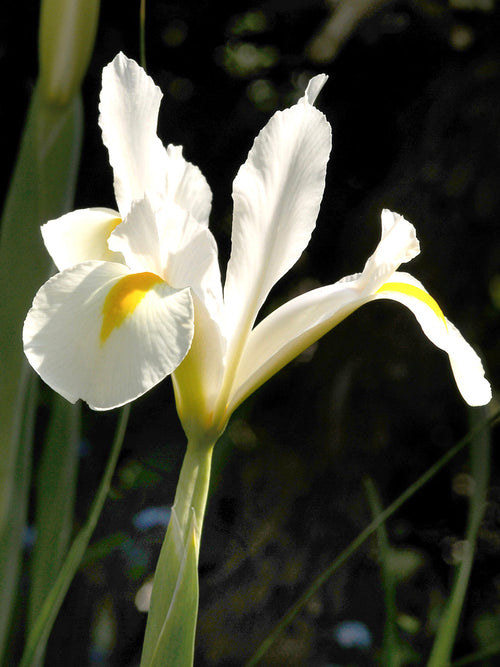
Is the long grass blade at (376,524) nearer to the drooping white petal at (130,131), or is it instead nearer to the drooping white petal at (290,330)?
the drooping white petal at (290,330)

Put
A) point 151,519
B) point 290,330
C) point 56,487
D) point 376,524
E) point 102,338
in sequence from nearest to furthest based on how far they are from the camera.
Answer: point 102,338, point 290,330, point 376,524, point 56,487, point 151,519

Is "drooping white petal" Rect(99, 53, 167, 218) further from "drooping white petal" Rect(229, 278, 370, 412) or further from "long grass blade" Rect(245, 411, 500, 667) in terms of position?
"long grass blade" Rect(245, 411, 500, 667)

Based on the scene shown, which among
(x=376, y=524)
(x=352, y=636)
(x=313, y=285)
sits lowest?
(x=352, y=636)

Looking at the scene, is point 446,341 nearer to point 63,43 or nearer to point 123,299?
point 123,299

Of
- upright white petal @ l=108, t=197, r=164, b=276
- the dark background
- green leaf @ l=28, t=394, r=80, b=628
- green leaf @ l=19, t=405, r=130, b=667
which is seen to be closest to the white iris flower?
upright white petal @ l=108, t=197, r=164, b=276

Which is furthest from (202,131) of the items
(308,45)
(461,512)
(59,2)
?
(461,512)

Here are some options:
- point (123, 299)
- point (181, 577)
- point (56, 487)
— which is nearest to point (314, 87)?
point (123, 299)

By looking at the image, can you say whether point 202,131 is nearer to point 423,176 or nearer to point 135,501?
point 423,176
